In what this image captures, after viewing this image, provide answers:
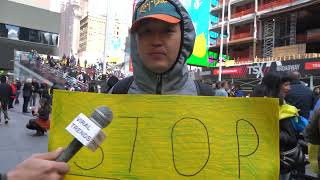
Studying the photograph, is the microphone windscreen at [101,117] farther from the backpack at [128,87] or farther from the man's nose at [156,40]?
the backpack at [128,87]

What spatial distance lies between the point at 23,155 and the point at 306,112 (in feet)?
15.2

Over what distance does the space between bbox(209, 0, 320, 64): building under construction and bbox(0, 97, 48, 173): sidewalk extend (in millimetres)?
Result: 23929

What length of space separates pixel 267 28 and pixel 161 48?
42.8 meters

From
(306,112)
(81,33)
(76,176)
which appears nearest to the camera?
(76,176)

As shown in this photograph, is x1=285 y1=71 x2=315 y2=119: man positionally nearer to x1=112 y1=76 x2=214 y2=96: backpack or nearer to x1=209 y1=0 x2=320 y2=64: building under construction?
x1=112 y1=76 x2=214 y2=96: backpack

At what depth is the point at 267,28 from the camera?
140ft

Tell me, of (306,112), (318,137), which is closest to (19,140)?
(306,112)

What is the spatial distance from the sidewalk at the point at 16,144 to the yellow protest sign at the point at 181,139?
4874 mm

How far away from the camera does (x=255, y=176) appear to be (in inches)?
54.9

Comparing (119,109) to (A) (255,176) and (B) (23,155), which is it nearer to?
(A) (255,176)

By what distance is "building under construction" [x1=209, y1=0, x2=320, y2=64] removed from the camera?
36.2m

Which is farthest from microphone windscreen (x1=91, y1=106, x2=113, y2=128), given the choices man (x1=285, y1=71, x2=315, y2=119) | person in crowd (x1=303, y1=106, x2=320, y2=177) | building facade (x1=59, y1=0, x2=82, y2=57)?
building facade (x1=59, y1=0, x2=82, y2=57)

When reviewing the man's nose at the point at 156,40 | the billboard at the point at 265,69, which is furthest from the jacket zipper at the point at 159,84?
the billboard at the point at 265,69

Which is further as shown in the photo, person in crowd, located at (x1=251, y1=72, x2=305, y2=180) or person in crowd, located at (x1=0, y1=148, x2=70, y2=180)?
person in crowd, located at (x1=251, y1=72, x2=305, y2=180)
